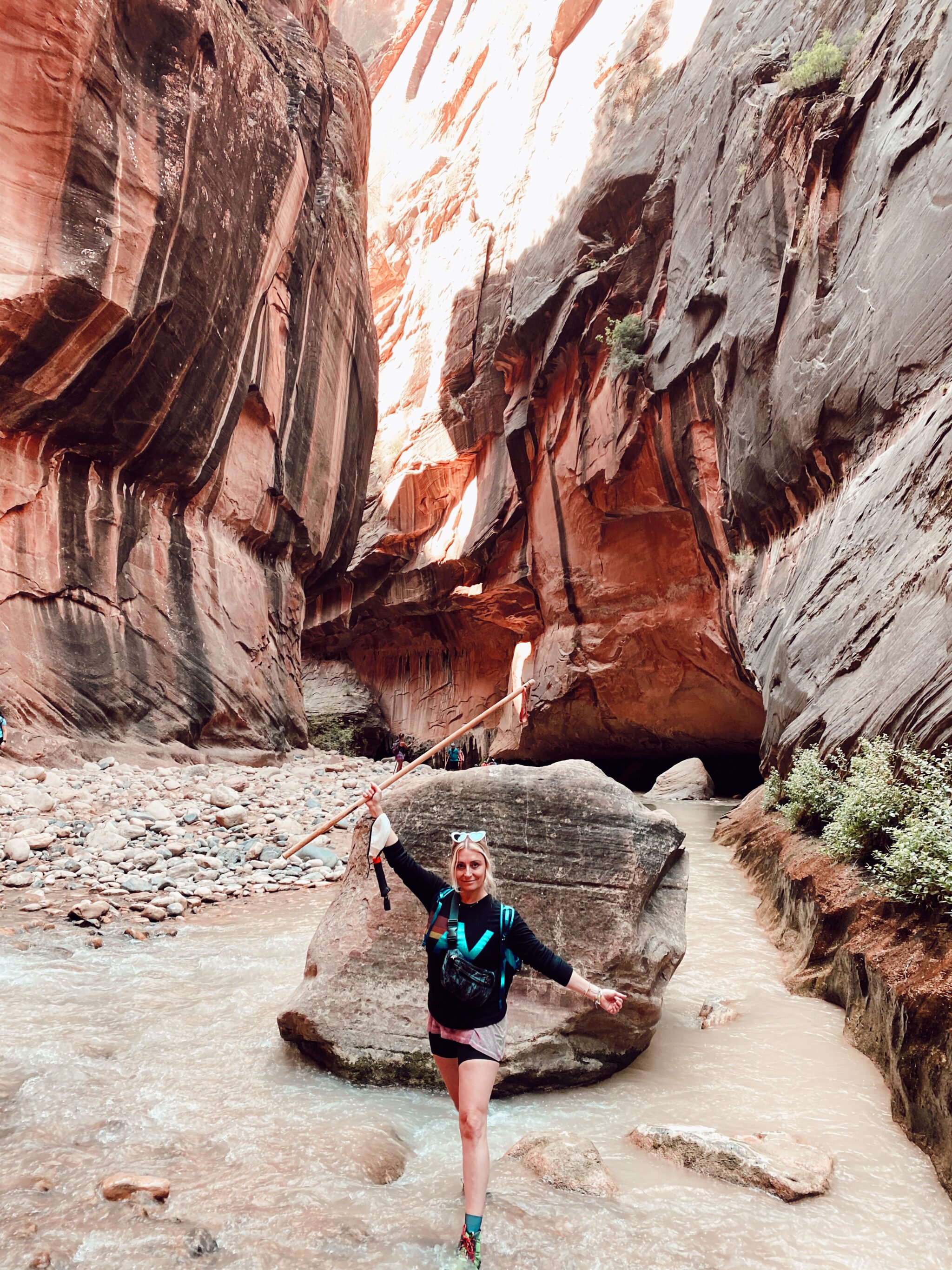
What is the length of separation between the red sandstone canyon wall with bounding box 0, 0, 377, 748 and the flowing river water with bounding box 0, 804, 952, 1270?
7.66m

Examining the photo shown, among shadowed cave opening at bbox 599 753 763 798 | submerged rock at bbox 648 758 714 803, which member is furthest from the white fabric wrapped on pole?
shadowed cave opening at bbox 599 753 763 798

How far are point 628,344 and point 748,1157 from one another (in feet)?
57.0

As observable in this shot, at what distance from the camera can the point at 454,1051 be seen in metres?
2.58

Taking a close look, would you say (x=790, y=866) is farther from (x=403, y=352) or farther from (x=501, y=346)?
(x=403, y=352)

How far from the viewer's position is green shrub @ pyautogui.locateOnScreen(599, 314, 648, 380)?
17.3m

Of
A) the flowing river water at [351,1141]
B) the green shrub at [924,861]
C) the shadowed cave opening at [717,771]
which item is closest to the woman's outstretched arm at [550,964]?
the flowing river water at [351,1141]

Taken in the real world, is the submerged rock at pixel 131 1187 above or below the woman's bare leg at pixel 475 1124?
below

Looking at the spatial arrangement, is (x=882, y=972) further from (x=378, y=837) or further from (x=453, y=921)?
(x=378, y=837)

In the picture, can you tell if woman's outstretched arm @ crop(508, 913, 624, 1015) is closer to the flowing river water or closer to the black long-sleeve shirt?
the black long-sleeve shirt

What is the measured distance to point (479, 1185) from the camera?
2389mm

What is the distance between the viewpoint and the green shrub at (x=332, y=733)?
93.8 ft

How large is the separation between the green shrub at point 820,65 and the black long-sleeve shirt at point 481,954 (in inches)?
537

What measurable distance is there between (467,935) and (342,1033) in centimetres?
173

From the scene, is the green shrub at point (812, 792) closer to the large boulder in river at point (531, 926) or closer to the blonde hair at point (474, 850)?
the large boulder in river at point (531, 926)
